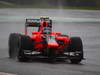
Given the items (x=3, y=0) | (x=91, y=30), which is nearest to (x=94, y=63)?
(x=91, y=30)

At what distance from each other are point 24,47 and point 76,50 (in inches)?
50.4

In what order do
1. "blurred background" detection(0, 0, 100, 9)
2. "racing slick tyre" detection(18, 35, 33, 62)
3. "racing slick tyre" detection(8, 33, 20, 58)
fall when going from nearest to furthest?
"racing slick tyre" detection(18, 35, 33, 62) → "racing slick tyre" detection(8, 33, 20, 58) → "blurred background" detection(0, 0, 100, 9)

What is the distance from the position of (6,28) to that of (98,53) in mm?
7808

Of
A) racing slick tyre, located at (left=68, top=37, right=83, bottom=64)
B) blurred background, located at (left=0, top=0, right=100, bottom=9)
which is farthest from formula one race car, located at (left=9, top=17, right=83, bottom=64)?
blurred background, located at (left=0, top=0, right=100, bottom=9)

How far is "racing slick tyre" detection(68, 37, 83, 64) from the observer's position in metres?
10.7

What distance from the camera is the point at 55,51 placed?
413 inches

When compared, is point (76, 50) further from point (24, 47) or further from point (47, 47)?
point (24, 47)

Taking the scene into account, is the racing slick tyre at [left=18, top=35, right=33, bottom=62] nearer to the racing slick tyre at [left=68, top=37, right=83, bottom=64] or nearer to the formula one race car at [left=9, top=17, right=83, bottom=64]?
the formula one race car at [left=9, top=17, right=83, bottom=64]

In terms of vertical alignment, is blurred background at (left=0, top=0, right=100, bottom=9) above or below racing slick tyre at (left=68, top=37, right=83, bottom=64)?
above

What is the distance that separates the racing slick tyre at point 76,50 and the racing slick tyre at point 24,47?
993 millimetres

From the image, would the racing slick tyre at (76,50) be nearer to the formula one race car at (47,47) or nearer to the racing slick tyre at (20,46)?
the formula one race car at (47,47)

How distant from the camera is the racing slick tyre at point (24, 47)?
34.8 feet

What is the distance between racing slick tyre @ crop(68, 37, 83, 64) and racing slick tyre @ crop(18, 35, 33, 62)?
39.1 inches

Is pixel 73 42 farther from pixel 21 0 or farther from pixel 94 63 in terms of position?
pixel 21 0
